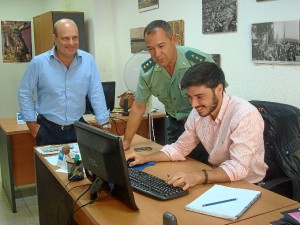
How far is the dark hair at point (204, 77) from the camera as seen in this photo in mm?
1647

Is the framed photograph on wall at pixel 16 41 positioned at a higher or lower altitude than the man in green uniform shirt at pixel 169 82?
higher

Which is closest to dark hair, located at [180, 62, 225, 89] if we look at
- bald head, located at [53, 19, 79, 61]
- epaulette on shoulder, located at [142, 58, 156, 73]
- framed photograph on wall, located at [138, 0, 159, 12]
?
epaulette on shoulder, located at [142, 58, 156, 73]

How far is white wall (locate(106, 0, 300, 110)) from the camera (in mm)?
2163

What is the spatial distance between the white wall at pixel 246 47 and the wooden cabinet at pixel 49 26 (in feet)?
4.20

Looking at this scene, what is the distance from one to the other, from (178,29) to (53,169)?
71.0 inches

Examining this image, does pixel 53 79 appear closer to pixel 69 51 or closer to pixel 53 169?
pixel 69 51

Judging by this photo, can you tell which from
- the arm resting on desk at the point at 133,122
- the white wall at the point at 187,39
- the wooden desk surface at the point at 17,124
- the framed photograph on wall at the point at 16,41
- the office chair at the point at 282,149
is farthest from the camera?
the framed photograph on wall at the point at 16,41

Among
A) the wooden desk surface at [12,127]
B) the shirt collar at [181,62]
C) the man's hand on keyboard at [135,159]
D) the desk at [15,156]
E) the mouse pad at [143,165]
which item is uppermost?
the shirt collar at [181,62]

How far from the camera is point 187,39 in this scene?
3.12 m

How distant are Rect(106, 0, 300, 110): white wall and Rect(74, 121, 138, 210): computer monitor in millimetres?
1275

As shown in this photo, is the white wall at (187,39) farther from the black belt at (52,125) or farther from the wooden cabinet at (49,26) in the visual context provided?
the black belt at (52,125)

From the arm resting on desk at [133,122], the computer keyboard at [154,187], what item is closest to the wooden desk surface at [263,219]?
the computer keyboard at [154,187]

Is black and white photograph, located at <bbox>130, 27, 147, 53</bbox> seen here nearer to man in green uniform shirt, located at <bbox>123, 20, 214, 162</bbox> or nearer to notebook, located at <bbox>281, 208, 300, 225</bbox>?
man in green uniform shirt, located at <bbox>123, 20, 214, 162</bbox>

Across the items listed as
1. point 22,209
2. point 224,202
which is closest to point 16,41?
point 22,209
